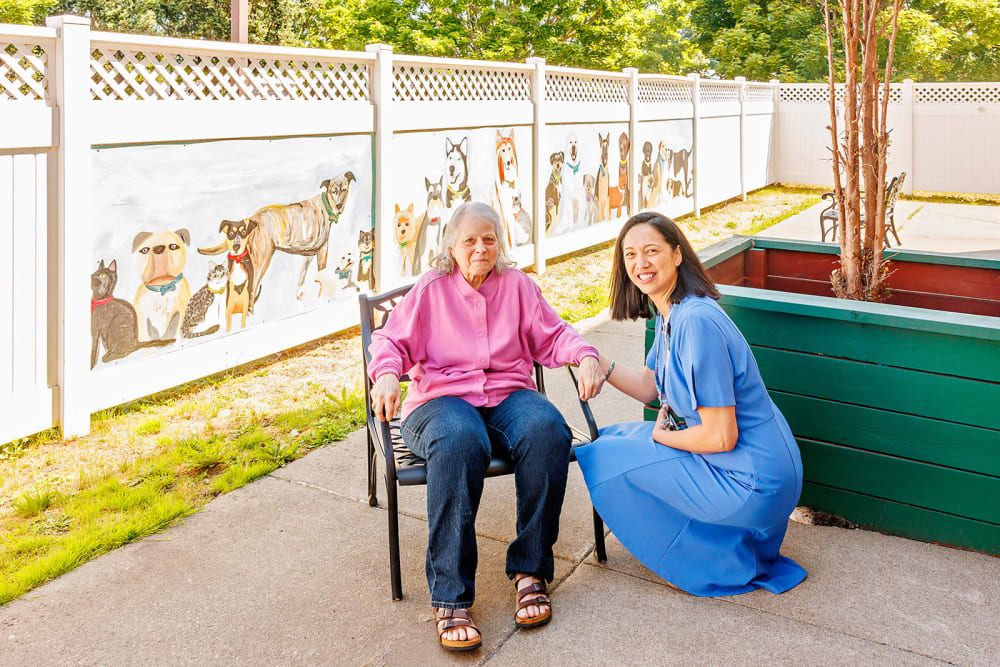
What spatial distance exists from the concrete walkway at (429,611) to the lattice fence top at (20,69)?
2104 mm

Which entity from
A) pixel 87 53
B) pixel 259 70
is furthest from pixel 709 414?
pixel 259 70

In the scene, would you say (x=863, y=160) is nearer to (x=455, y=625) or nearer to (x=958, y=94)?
(x=455, y=625)

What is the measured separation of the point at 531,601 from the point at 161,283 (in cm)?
304

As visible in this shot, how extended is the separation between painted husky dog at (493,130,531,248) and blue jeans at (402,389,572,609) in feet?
17.3

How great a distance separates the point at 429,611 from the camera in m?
2.77

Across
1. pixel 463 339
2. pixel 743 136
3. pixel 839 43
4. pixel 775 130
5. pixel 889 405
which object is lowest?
pixel 889 405

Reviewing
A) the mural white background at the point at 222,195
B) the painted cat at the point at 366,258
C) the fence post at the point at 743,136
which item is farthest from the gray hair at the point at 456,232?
the fence post at the point at 743,136

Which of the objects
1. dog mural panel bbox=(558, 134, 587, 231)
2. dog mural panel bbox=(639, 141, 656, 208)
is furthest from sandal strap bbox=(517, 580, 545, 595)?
dog mural panel bbox=(639, 141, 656, 208)

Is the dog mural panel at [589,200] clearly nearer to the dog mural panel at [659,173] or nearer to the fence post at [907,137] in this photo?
the dog mural panel at [659,173]

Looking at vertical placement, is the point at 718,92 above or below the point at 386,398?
above

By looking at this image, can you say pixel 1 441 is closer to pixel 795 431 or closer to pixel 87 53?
pixel 87 53

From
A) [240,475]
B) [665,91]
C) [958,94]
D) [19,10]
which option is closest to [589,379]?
[240,475]

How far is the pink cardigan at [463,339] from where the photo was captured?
3.02m

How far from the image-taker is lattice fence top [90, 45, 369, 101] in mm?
4430
